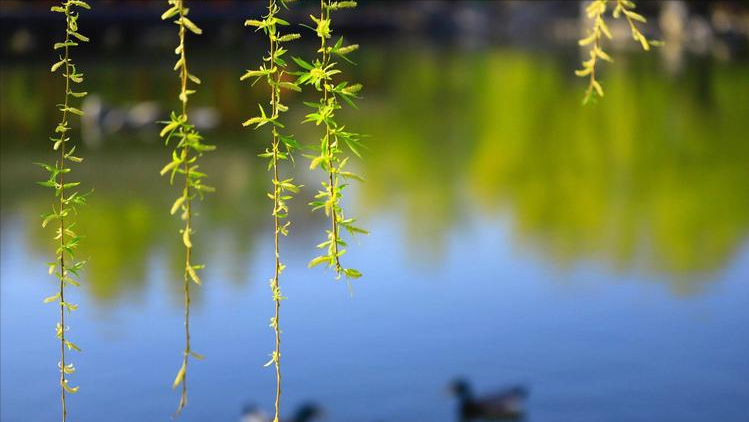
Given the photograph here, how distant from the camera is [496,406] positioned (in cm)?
736

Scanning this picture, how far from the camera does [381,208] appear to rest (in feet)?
45.4

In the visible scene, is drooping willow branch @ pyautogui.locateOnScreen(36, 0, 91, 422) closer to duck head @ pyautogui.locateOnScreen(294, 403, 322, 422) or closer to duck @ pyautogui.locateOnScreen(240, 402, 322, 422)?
duck @ pyautogui.locateOnScreen(240, 402, 322, 422)

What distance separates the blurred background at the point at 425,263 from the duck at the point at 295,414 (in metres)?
0.09

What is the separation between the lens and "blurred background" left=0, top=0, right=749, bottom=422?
802cm

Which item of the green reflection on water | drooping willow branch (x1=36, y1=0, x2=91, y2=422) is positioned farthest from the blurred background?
drooping willow branch (x1=36, y1=0, x2=91, y2=422)

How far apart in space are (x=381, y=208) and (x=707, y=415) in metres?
6.72

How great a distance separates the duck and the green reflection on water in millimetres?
1758

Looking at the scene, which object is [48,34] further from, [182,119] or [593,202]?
[182,119]

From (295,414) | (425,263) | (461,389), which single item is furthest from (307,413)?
(425,263)

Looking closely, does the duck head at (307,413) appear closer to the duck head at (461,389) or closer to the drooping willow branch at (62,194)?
the duck head at (461,389)

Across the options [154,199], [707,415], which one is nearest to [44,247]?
[154,199]

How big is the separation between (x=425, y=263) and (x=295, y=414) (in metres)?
3.86

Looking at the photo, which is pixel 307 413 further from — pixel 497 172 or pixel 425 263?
pixel 497 172

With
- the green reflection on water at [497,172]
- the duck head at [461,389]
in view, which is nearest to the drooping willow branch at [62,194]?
the green reflection on water at [497,172]
